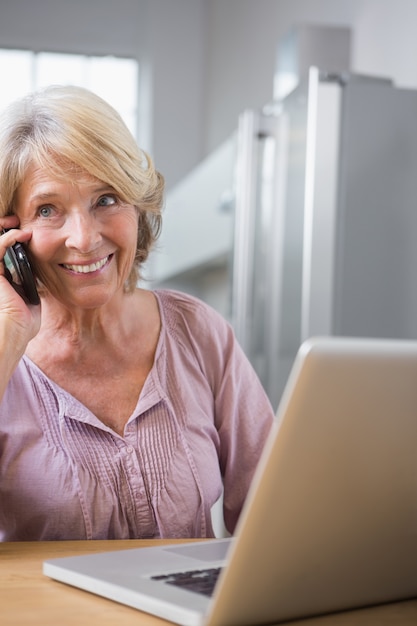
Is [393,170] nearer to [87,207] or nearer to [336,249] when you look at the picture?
[336,249]

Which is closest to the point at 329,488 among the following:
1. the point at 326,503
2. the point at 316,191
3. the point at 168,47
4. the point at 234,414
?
the point at 326,503

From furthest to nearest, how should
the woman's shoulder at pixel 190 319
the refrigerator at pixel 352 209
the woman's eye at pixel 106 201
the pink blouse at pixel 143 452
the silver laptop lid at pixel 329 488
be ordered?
the refrigerator at pixel 352 209 → the woman's shoulder at pixel 190 319 → the woman's eye at pixel 106 201 → the pink blouse at pixel 143 452 → the silver laptop lid at pixel 329 488

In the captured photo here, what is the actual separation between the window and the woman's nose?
13.3 feet

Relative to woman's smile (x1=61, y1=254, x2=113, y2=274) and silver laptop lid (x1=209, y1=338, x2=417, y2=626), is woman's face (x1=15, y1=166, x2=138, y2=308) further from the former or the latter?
silver laptop lid (x1=209, y1=338, x2=417, y2=626)

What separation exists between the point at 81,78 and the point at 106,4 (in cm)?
44

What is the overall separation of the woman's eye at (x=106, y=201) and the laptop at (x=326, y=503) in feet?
2.54

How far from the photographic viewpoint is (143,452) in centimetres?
144

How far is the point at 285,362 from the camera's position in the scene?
7.88 feet

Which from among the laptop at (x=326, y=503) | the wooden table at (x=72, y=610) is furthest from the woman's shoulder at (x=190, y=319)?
the laptop at (x=326, y=503)

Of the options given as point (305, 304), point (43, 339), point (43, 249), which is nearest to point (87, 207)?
point (43, 249)

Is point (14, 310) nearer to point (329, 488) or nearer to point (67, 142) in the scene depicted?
point (67, 142)

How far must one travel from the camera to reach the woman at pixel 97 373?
1384 mm

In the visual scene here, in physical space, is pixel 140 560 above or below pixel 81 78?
below

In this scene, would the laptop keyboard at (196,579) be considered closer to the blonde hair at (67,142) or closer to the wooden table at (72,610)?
the wooden table at (72,610)
